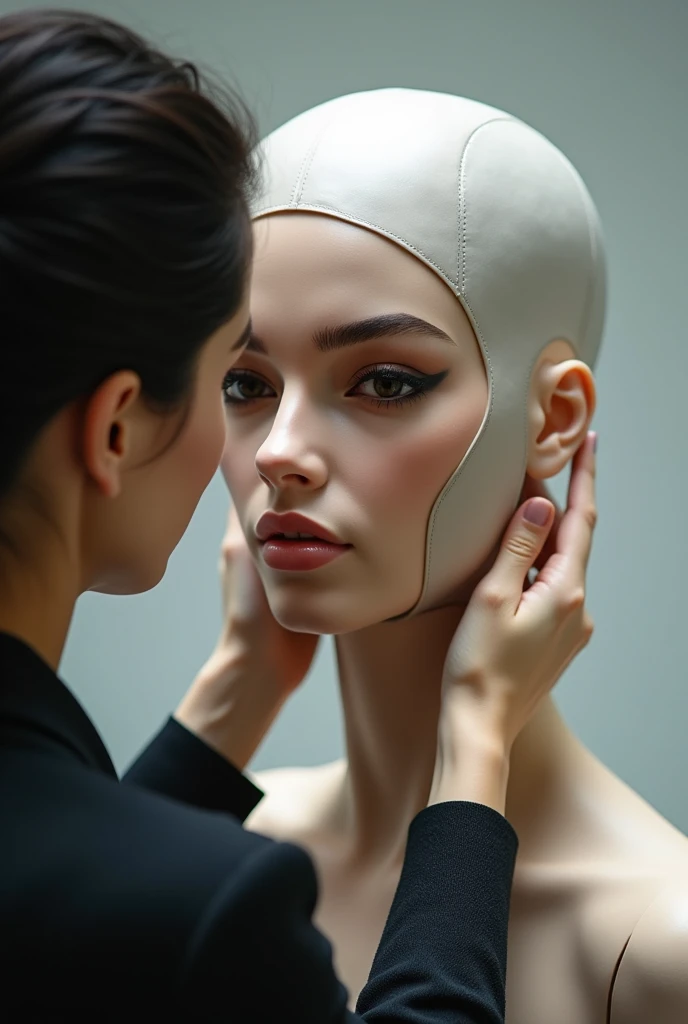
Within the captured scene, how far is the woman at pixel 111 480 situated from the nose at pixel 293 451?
38 cm

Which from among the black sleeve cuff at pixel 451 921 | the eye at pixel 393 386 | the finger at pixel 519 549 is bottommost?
the black sleeve cuff at pixel 451 921

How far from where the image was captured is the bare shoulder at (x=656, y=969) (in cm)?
155

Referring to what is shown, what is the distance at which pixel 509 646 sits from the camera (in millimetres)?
1672

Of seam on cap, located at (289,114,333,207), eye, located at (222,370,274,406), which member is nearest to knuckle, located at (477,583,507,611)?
eye, located at (222,370,274,406)

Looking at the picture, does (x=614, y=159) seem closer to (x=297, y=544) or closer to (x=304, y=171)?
(x=304, y=171)

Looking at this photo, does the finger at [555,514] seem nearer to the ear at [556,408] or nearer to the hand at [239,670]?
the ear at [556,408]

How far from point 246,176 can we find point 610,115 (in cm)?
163

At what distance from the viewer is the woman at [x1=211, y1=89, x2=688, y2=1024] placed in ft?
5.36

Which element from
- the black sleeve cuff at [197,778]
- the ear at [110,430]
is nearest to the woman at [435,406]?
the black sleeve cuff at [197,778]

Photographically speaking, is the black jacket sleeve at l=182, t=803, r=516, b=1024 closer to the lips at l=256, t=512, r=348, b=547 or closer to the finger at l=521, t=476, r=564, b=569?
the lips at l=256, t=512, r=348, b=547

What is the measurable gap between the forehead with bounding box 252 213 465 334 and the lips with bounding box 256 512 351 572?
245 mm

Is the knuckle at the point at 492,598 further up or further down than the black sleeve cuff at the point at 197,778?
further up

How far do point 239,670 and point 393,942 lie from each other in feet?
2.15

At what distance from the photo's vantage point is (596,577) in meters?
2.74
